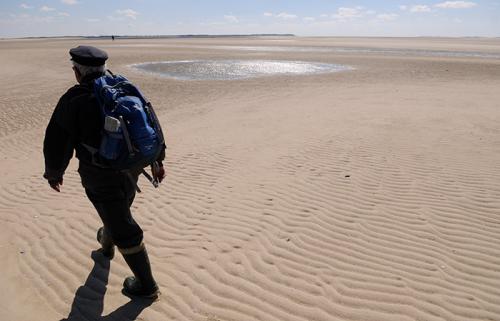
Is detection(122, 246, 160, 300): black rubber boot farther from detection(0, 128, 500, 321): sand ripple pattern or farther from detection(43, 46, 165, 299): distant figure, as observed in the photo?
detection(0, 128, 500, 321): sand ripple pattern

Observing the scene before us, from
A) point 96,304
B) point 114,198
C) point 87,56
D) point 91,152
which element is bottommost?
point 96,304

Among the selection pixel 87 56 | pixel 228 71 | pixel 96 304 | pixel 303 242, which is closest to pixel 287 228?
pixel 303 242

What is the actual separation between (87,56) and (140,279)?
188 cm

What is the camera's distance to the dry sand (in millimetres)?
3562

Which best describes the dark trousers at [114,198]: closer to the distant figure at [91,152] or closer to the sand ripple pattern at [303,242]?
the distant figure at [91,152]

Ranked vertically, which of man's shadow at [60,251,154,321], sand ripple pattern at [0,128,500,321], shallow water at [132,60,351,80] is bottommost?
man's shadow at [60,251,154,321]

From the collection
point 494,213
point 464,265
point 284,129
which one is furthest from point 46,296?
point 284,129

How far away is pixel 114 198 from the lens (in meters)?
3.20

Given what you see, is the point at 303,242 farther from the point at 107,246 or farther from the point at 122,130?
the point at 122,130

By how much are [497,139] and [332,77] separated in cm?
1435

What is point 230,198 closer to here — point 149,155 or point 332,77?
point 149,155

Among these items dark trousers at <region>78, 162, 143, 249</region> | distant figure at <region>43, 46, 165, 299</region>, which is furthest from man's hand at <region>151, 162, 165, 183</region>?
dark trousers at <region>78, 162, 143, 249</region>

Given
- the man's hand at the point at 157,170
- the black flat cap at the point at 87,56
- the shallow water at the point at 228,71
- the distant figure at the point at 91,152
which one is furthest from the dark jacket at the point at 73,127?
the shallow water at the point at 228,71

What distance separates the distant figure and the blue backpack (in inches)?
1.2
